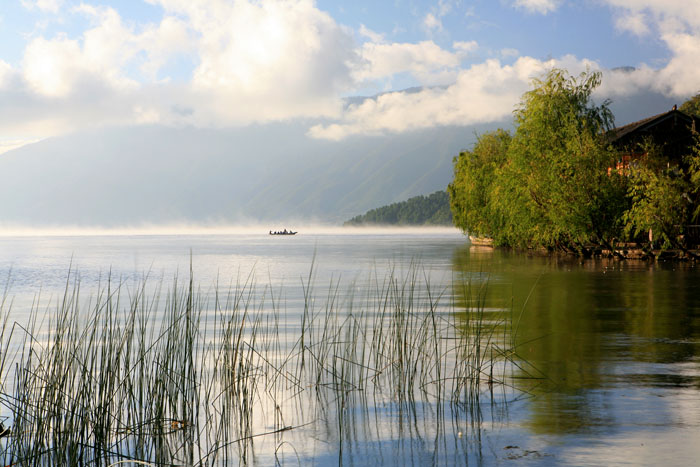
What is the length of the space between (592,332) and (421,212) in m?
139

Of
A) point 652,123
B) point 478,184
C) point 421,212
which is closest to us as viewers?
point 652,123

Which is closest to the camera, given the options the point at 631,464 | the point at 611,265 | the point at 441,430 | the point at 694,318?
the point at 631,464

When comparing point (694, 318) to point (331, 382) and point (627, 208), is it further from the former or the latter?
point (627, 208)

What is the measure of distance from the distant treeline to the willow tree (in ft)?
347

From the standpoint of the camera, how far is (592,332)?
11.4m

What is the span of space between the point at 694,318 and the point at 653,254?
62.7ft

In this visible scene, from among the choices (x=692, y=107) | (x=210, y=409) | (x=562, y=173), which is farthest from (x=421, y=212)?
(x=210, y=409)

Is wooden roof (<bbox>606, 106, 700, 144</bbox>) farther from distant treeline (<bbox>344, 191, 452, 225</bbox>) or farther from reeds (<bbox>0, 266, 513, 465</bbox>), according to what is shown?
distant treeline (<bbox>344, 191, 452, 225</bbox>)

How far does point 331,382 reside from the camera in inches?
313

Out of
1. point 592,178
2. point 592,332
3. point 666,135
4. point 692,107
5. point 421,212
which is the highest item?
point 692,107

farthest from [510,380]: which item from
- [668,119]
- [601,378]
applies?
[668,119]

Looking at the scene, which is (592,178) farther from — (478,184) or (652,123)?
(478,184)

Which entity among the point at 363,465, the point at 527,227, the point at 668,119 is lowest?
the point at 363,465

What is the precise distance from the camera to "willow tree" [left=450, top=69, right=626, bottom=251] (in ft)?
105
